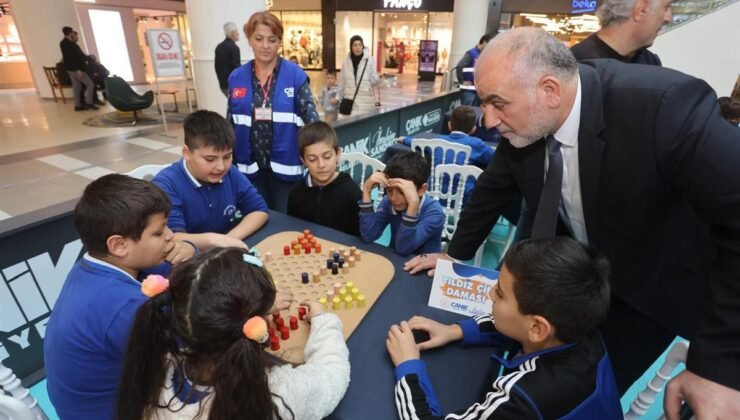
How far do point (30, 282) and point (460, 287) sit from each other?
1901 mm

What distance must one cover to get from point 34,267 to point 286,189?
1.44 metres

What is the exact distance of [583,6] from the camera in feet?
30.8

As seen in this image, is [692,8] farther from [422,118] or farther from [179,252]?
[179,252]

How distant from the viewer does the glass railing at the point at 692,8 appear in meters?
5.21

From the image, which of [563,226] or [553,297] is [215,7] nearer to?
[563,226]

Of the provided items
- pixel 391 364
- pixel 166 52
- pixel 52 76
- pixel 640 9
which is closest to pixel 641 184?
pixel 391 364

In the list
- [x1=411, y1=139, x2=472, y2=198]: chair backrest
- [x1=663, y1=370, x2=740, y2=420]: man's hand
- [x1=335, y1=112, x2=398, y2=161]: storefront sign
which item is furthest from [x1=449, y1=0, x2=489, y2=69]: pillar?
[x1=663, y1=370, x2=740, y2=420]: man's hand

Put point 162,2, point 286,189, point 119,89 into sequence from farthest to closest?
point 162,2 → point 119,89 → point 286,189

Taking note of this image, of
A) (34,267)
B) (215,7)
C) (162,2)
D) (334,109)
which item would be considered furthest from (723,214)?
(162,2)

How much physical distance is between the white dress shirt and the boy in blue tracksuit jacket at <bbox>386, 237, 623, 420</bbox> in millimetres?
322

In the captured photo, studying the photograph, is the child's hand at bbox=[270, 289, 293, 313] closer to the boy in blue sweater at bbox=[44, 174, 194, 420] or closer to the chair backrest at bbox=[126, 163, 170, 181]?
the boy in blue sweater at bbox=[44, 174, 194, 420]

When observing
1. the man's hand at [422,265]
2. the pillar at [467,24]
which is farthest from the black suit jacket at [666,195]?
the pillar at [467,24]

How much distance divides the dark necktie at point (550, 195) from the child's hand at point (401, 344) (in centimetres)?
60

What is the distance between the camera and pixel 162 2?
13.9 m
